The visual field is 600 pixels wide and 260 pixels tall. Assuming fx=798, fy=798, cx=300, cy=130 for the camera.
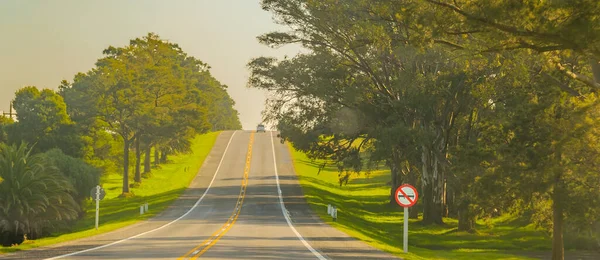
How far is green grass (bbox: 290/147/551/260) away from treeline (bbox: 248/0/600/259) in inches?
78.6

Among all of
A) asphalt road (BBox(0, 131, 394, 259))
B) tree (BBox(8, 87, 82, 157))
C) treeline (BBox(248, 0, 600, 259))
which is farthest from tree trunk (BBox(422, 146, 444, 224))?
tree (BBox(8, 87, 82, 157))

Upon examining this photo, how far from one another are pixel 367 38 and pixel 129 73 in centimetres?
4393

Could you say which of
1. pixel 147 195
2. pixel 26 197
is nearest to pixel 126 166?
pixel 147 195

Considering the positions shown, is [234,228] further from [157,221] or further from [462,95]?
[462,95]

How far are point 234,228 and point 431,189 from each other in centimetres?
1714

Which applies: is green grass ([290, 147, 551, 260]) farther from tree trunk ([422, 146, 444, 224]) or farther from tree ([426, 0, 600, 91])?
tree ([426, 0, 600, 91])

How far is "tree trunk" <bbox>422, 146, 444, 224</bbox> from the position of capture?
A: 5138cm

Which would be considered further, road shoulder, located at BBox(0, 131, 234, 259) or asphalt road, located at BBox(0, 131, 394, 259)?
asphalt road, located at BBox(0, 131, 394, 259)

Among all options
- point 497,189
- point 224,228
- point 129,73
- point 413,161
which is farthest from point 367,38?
point 129,73

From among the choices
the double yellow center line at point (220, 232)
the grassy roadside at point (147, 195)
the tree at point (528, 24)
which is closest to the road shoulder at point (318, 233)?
the double yellow center line at point (220, 232)

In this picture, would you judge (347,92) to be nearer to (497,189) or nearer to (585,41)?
(497,189)

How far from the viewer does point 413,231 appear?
2013 inches

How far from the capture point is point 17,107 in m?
75.8

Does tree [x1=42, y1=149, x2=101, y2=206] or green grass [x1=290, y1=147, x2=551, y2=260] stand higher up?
tree [x1=42, y1=149, x2=101, y2=206]
